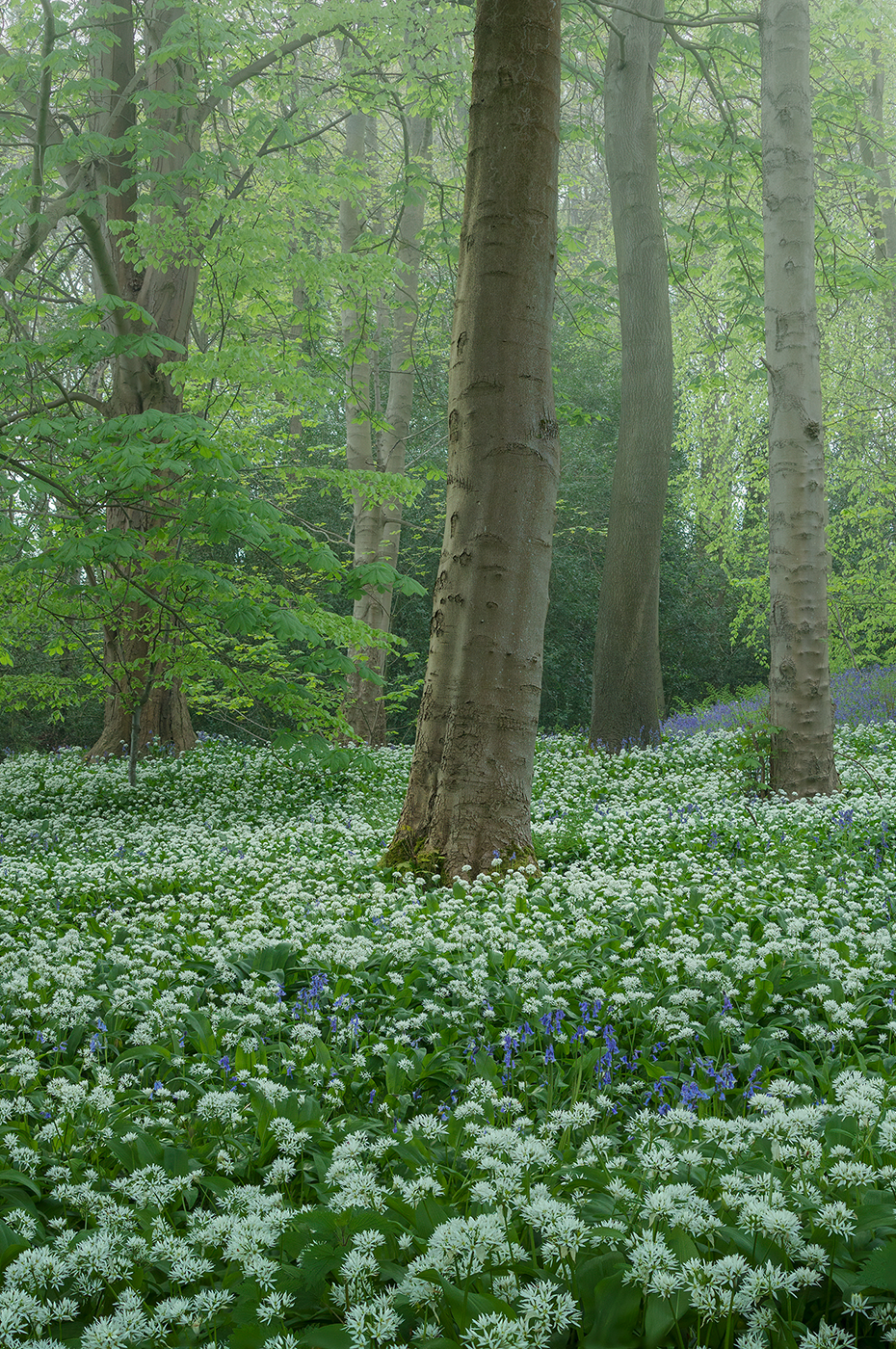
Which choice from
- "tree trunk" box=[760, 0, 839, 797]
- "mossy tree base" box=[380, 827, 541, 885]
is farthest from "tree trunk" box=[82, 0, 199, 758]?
"tree trunk" box=[760, 0, 839, 797]

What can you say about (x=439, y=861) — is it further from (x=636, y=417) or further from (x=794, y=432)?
(x=636, y=417)

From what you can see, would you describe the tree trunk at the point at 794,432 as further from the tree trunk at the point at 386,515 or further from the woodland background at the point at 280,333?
Answer: the tree trunk at the point at 386,515

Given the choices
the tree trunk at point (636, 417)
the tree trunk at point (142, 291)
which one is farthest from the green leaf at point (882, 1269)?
the tree trunk at point (636, 417)

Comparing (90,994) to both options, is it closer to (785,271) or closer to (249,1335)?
(249,1335)

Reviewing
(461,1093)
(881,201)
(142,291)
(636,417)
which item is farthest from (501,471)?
(881,201)

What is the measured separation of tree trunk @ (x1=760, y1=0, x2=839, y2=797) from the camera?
23.7 ft

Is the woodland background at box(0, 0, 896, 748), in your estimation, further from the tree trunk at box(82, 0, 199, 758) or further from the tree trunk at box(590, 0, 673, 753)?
the tree trunk at box(590, 0, 673, 753)

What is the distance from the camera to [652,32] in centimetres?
1052

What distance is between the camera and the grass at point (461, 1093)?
63.7 inches

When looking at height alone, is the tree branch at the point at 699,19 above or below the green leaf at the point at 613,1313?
above

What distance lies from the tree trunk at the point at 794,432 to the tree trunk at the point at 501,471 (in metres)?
3.04

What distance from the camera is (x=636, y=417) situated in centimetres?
1038

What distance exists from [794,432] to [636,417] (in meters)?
3.14

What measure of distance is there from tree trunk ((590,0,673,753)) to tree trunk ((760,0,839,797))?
2488 millimetres
